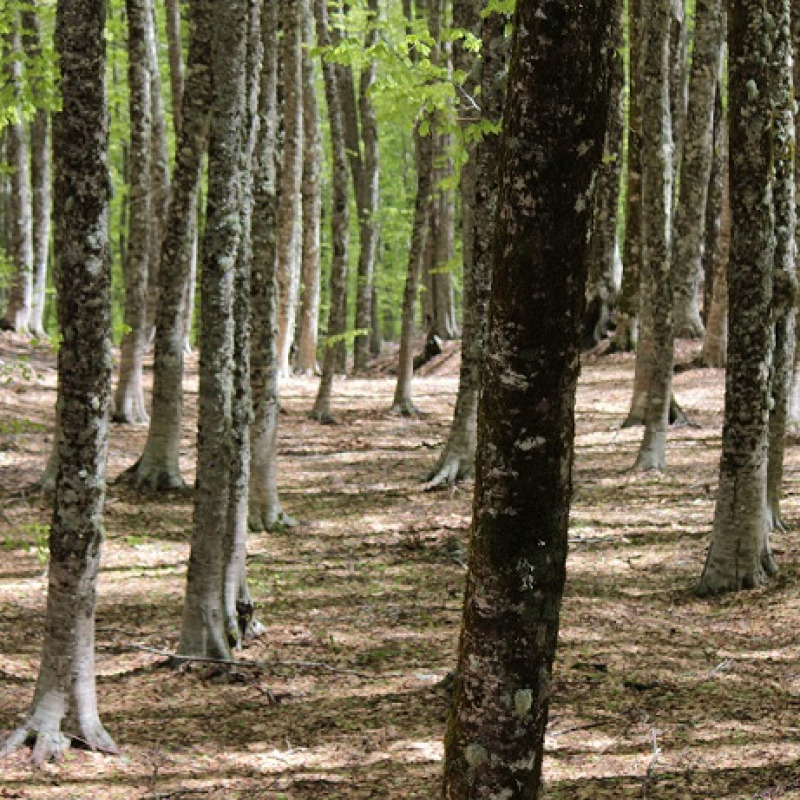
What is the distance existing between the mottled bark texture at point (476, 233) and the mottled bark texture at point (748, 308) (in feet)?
7.71

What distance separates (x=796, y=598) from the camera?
28.7 ft

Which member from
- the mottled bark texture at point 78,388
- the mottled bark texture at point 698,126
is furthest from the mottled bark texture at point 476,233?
the mottled bark texture at point 78,388

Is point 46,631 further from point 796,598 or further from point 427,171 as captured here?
point 427,171

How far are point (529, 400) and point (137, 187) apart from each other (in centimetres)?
1276

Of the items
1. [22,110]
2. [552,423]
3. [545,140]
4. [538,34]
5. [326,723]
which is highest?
[22,110]

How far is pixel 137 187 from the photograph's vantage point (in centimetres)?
1510

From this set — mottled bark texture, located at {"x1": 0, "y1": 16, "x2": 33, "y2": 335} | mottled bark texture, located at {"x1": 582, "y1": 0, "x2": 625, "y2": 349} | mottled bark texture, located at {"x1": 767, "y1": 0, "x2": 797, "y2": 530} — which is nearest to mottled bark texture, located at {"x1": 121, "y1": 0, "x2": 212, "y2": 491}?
mottled bark texture, located at {"x1": 767, "y1": 0, "x2": 797, "y2": 530}

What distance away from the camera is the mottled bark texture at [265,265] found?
10016 millimetres

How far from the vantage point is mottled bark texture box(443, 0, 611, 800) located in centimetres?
337

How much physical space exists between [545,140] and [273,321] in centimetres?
760

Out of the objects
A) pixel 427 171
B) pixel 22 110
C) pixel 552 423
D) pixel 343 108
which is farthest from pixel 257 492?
pixel 343 108

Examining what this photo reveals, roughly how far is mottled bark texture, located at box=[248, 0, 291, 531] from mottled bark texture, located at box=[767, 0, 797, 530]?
455 centimetres

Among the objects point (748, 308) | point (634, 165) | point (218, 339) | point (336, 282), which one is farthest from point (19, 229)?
point (748, 308)

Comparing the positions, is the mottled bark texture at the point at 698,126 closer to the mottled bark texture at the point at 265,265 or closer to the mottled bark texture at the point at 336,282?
the mottled bark texture at the point at 336,282
